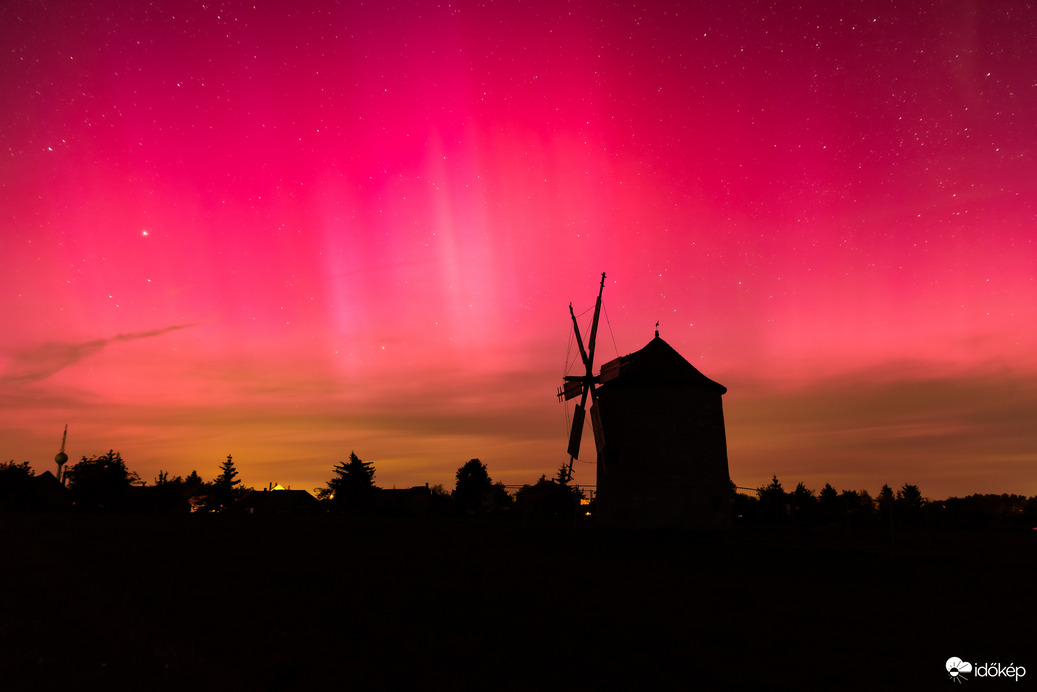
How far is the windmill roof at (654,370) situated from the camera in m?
33.7

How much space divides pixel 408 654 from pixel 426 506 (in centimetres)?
9351

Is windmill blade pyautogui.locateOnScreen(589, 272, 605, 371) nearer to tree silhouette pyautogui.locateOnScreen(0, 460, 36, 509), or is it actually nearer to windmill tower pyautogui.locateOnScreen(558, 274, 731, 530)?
windmill tower pyautogui.locateOnScreen(558, 274, 731, 530)

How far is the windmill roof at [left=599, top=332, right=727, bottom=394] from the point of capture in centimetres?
3369

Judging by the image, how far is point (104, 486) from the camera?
6869 centimetres

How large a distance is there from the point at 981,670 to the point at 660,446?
77.4ft

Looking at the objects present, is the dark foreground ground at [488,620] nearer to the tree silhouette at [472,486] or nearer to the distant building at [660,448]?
the distant building at [660,448]

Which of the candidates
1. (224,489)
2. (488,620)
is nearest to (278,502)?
(224,489)

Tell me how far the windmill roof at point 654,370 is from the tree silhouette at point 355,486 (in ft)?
168

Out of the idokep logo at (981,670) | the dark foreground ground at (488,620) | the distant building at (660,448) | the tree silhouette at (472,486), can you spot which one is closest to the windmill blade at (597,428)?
the distant building at (660,448)

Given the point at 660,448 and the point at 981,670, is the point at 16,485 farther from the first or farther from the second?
the point at 981,670

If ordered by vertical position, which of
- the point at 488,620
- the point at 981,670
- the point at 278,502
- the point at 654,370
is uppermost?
the point at 654,370

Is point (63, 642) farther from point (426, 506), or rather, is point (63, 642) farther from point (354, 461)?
point (426, 506)

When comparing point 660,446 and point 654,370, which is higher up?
point 654,370

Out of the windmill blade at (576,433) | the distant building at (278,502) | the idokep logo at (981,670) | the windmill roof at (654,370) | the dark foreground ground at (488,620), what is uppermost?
the windmill roof at (654,370)
